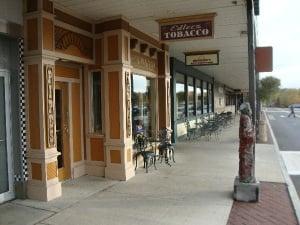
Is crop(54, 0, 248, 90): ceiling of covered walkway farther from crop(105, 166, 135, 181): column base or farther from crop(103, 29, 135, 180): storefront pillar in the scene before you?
crop(105, 166, 135, 181): column base

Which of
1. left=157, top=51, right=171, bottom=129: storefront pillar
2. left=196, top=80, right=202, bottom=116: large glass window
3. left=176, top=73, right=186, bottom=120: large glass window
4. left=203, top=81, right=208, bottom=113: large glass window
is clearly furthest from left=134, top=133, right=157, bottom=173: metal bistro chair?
left=203, top=81, right=208, bottom=113: large glass window

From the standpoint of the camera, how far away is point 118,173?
788cm

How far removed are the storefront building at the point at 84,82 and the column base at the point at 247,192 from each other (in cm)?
244

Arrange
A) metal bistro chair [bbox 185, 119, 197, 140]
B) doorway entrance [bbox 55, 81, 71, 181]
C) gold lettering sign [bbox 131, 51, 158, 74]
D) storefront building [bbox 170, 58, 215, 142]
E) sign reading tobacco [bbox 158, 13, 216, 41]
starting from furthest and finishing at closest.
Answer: metal bistro chair [bbox 185, 119, 197, 140]
storefront building [bbox 170, 58, 215, 142]
gold lettering sign [bbox 131, 51, 158, 74]
doorway entrance [bbox 55, 81, 71, 181]
sign reading tobacco [bbox 158, 13, 216, 41]

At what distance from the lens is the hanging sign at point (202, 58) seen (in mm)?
11783

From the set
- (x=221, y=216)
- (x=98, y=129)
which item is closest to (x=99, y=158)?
(x=98, y=129)

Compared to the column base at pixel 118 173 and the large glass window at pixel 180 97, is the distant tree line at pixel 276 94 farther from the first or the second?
the column base at pixel 118 173

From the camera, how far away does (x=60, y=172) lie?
756 centimetres

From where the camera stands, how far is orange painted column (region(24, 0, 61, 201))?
6152mm

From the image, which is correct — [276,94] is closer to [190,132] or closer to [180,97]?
[180,97]

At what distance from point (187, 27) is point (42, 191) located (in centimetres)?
399

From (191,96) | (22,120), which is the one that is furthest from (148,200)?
(191,96)

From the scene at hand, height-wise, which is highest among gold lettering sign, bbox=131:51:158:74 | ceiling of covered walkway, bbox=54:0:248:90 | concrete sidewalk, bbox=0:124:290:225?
ceiling of covered walkway, bbox=54:0:248:90

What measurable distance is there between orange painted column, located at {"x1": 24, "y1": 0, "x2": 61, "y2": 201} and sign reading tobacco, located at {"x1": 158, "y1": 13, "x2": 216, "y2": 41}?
2.42 metres
